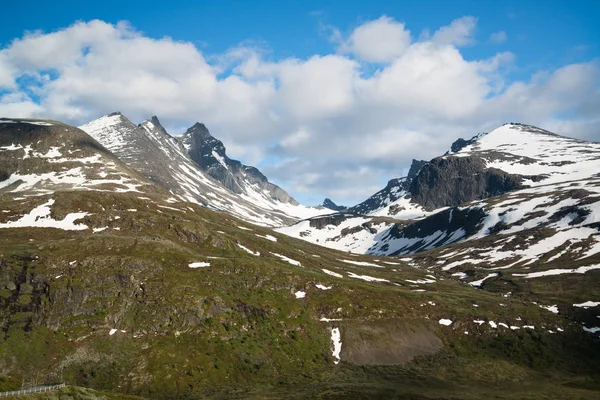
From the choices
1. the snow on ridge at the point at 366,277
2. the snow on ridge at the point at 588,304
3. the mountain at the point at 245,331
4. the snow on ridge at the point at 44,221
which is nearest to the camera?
the mountain at the point at 245,331

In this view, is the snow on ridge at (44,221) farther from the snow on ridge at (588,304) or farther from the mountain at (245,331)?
the snow on ridge at (588,304)

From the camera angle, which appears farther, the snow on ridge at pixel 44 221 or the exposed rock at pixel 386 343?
the snow on ridge at pixel 44 221

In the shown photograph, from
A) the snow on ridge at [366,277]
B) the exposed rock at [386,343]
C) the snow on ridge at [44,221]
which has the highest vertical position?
the snow on ridge at [44,221]

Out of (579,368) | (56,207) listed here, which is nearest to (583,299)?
(579,368)

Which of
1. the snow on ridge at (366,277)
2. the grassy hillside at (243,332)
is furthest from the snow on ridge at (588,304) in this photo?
the snow on ridge at (366,277)

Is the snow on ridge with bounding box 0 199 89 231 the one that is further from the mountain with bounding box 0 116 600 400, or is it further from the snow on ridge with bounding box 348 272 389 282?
the snow on ridge with bounding box 348 272 389 282

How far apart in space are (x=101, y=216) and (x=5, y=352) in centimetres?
7012

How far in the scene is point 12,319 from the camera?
90.3 m

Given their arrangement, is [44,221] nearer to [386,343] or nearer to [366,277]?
[366,277]

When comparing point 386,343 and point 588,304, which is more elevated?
point 588,304

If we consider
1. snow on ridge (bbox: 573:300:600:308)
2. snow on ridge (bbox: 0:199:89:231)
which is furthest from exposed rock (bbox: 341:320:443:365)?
snow on ridge (bbox: 0:199:89:231)

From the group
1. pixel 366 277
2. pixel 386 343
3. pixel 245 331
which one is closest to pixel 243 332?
pixel 245 331

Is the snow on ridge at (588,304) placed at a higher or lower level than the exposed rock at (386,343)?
higher

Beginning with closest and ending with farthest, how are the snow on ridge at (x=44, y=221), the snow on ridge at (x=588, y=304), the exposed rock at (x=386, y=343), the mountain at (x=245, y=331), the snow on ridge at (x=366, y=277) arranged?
the mountain at (x=245, y=331), the exposed rock at (x=386, y=343), the snow on ridge at (x=588, y=304), the snow on ridge at (x=44, y=221), the snow on ridge at (x=366, y=277)
